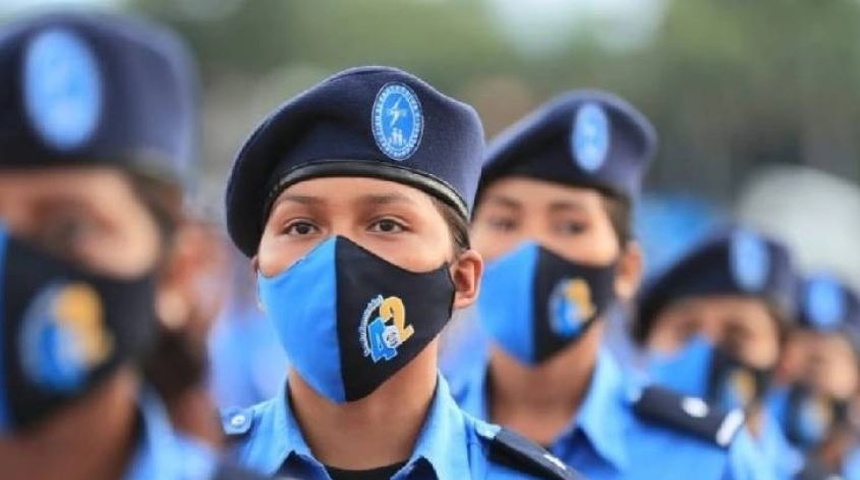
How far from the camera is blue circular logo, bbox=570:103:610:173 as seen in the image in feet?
14.0

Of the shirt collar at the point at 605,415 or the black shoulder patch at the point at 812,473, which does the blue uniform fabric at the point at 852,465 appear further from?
the shirt collar at the point at 605,415

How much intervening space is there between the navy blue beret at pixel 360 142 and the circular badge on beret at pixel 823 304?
409 cm

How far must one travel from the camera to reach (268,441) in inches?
130

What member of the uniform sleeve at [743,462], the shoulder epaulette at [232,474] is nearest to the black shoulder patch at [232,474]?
the shoulder epaulette at [232,474]

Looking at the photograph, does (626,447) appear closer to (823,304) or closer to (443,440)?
(443,440)

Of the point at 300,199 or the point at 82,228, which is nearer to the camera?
the point at 82,228

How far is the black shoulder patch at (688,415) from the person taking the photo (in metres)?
4.19

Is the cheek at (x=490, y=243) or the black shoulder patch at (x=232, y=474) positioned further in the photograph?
the cheek at (x=490, y=243)

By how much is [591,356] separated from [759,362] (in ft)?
4.58

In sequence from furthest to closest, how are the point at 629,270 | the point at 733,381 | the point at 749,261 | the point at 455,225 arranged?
the point at 749,261
the point at 733,381
the point at 629,270
the point at 455,225

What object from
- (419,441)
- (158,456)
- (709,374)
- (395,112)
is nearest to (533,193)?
(395,112)

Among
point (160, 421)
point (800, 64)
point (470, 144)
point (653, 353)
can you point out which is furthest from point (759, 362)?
point (800, 64)

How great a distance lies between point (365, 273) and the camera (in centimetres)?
A: 308

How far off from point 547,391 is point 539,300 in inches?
9.3
